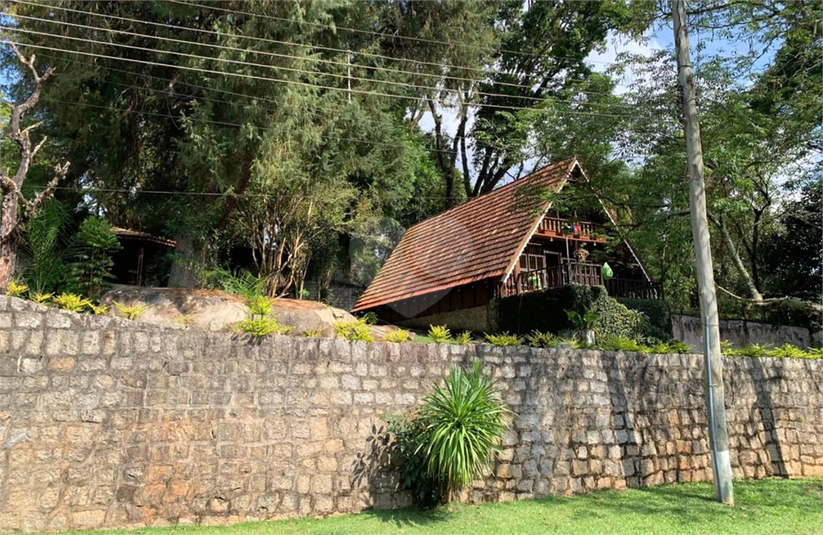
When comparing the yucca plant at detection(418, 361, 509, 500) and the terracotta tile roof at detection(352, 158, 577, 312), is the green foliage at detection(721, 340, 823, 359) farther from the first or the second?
the yucca plant at detection(418, 361, 509, 500)

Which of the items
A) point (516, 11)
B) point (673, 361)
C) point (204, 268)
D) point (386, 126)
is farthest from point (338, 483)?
point (516, 11)

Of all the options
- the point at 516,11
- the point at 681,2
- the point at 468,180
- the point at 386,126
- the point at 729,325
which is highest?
the point at 516,11

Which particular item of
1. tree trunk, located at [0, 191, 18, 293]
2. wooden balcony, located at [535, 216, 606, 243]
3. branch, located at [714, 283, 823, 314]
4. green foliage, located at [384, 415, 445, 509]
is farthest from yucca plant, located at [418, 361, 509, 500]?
wooden balcony, located at [535, 216, 606, 243]

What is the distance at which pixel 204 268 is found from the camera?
14.4 m

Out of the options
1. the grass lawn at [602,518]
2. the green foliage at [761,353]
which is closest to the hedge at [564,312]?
the green foliage at [761,353]

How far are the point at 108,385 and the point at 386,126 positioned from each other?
12.8 metres

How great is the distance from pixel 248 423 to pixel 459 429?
7.23ft

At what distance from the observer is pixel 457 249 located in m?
18.2

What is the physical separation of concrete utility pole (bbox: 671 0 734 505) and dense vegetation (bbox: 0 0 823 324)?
0.78 m

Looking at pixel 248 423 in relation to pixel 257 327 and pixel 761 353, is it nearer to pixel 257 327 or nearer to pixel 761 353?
pixel 257 327

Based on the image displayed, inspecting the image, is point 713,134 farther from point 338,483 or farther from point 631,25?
point 338,483

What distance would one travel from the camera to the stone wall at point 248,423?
5.39 metres

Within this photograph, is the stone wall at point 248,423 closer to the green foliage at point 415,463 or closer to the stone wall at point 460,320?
the green foliage at point 415,463

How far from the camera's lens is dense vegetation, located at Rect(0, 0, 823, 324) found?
9.54m
